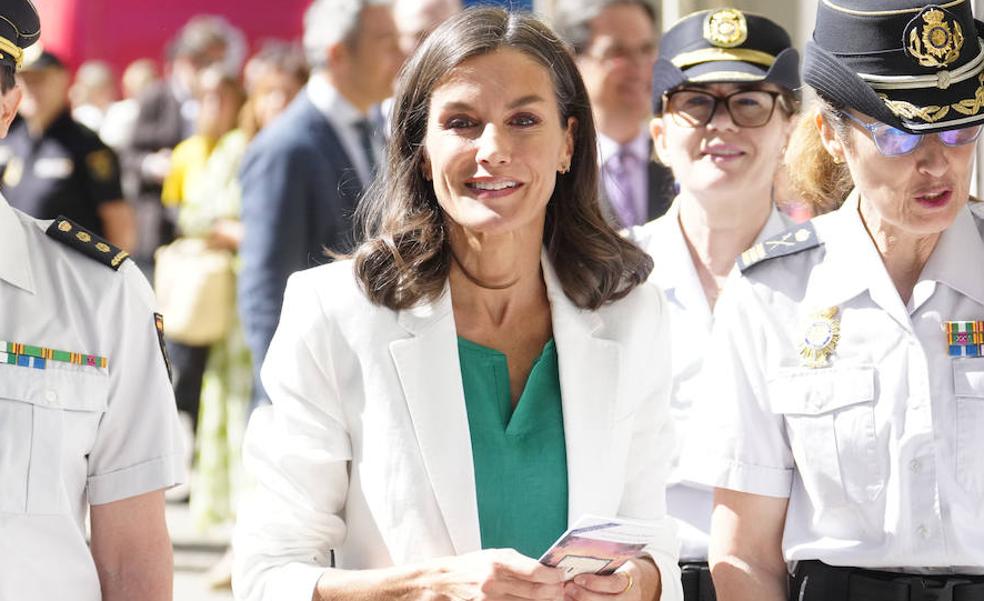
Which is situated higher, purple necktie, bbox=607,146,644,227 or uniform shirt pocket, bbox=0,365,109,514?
purple necktie, bbox=607,146,644,227

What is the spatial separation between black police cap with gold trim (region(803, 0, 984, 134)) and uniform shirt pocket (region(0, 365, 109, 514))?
1455 millimetres

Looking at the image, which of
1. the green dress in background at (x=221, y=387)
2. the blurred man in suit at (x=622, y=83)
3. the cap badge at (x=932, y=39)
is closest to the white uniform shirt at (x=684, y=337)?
the cap badge at (x=932, y=39)

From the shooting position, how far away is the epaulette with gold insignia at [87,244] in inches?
126

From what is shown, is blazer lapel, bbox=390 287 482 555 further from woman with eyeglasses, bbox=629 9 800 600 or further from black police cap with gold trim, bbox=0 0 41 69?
woman with eyeglasses, bbox=629 9 800 600

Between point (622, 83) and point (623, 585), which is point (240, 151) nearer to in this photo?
point (622, 83)

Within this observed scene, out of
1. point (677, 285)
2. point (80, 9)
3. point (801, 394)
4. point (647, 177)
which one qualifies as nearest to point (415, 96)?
point (801, 394)

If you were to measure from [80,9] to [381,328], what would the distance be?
404 inches

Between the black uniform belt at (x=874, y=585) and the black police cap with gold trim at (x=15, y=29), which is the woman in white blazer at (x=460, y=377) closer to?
the black uniform belt at (x=874, y=585)

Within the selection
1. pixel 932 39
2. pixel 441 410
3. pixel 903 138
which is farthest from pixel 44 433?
pixel 932 39

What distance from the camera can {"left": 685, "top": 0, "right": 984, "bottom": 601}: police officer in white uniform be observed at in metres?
3.28

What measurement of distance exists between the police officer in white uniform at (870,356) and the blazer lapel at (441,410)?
51 cm

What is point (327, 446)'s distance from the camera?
324 cm

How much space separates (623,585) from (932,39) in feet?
3.72

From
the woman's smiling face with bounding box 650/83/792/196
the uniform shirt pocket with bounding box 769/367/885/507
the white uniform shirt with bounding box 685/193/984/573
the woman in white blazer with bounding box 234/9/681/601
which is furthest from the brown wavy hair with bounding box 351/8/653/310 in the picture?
the woman's smiling face with bounding box 650/83/792/196
